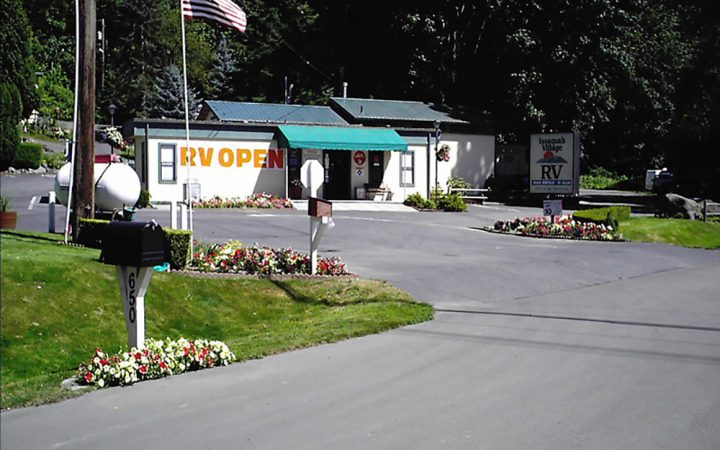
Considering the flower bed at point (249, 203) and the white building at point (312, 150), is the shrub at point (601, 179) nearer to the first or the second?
the white building at point (312, 150)

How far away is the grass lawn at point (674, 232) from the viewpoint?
88.7ft

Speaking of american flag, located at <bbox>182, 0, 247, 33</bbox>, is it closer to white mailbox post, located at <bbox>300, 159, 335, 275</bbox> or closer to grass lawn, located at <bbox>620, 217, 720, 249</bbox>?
white mailbox post, located at <bbox>300, 159, 335, 275</bbox>

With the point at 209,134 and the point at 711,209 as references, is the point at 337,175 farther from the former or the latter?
the point at 711,209

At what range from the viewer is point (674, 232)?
2811cm

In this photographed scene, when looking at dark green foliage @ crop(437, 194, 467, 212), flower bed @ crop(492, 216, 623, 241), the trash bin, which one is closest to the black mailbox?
flower bed @ crop(492, 216, 623, 241)

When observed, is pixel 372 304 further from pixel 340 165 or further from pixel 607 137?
pixel 607 137

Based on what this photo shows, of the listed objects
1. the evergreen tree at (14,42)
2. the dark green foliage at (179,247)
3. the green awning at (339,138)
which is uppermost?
the evergreen tree at (14,42)

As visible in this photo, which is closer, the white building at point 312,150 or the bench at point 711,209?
the bench at point 711,209

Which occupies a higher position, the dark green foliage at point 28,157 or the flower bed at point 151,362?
the dark green foliage at point 28,157

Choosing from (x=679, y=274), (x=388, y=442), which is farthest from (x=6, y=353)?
(x=679, y=274)

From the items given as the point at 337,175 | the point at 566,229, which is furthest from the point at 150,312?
the point at 337,175

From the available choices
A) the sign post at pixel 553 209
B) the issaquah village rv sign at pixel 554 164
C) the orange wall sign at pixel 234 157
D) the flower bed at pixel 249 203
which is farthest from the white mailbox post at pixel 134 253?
the issaquah village rv sign at pixel 554 164

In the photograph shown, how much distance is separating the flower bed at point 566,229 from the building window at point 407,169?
13914 millimetres

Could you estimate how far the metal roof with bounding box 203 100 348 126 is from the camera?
38.4 metres
